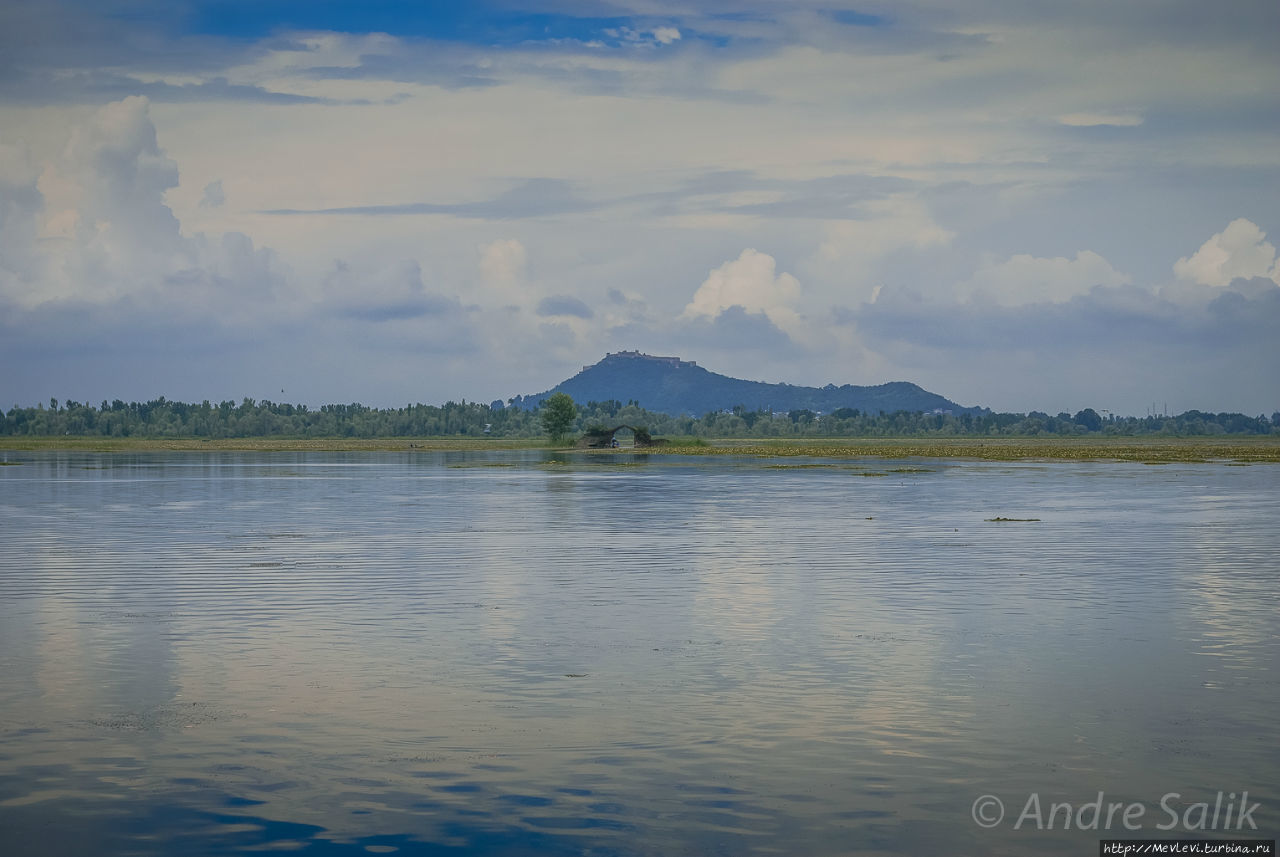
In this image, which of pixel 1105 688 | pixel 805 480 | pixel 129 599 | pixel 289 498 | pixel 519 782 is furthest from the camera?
pixel 805 480

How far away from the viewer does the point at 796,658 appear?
1958 cm

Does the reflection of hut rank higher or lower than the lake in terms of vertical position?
higher

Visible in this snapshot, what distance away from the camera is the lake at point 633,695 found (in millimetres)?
11539

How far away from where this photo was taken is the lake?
37.9 feet

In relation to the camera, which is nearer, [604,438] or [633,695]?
[633,695]

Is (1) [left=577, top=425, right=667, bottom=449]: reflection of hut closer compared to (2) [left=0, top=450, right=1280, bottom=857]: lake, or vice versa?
(2) [left=0, top=450, right=1280, bottom=857]: lake

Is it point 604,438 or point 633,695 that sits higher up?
point 604,438

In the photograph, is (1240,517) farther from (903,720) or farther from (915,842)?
(915,842)

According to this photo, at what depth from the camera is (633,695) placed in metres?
16.8

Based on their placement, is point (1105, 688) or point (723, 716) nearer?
point (723, 716)

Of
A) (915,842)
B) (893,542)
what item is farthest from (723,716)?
(893,542)

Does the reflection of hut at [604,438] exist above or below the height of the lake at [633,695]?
above

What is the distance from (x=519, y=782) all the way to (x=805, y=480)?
7643cm

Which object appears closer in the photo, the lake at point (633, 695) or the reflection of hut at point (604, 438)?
the lake at point (633, 695)
